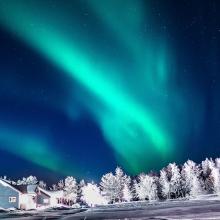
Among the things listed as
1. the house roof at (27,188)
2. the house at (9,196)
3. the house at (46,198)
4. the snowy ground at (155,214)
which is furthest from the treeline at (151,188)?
the snowy ground at (155,214)

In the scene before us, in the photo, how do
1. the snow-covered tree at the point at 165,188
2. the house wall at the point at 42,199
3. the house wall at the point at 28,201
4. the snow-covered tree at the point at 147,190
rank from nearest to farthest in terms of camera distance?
the house wall at the point at 28,201
the house wall at the point at 42,199
the snow-covered tree at the point at 147,190
the snow-covered tree at the point at 165,188

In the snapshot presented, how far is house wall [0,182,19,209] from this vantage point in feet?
292

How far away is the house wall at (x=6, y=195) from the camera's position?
292ft

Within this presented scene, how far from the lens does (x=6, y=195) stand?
8994cm

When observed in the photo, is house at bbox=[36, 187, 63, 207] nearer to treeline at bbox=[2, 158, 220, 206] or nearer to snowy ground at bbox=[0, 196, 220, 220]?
treeline at bbox=[2, 158, 220, 206]

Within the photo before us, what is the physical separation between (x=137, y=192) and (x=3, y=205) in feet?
186

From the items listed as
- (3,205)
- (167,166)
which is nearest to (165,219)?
(3,205)

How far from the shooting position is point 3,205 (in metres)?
88.4

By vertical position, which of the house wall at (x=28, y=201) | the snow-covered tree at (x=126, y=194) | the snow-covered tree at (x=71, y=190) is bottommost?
the house wall at (x=28, y=201)

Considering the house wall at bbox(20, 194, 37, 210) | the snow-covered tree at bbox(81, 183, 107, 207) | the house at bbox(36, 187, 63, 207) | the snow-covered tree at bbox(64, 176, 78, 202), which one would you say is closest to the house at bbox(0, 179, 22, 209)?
the house wall at bbox(20, 194, 37, 210)

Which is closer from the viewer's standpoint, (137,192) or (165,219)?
(165,219)

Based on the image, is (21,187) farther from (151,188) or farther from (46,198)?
(151,188)

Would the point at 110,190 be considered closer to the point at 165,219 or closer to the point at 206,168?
the point at 206,168

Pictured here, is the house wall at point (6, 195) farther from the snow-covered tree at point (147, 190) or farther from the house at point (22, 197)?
the snow-covered tree at point (147, 190)
